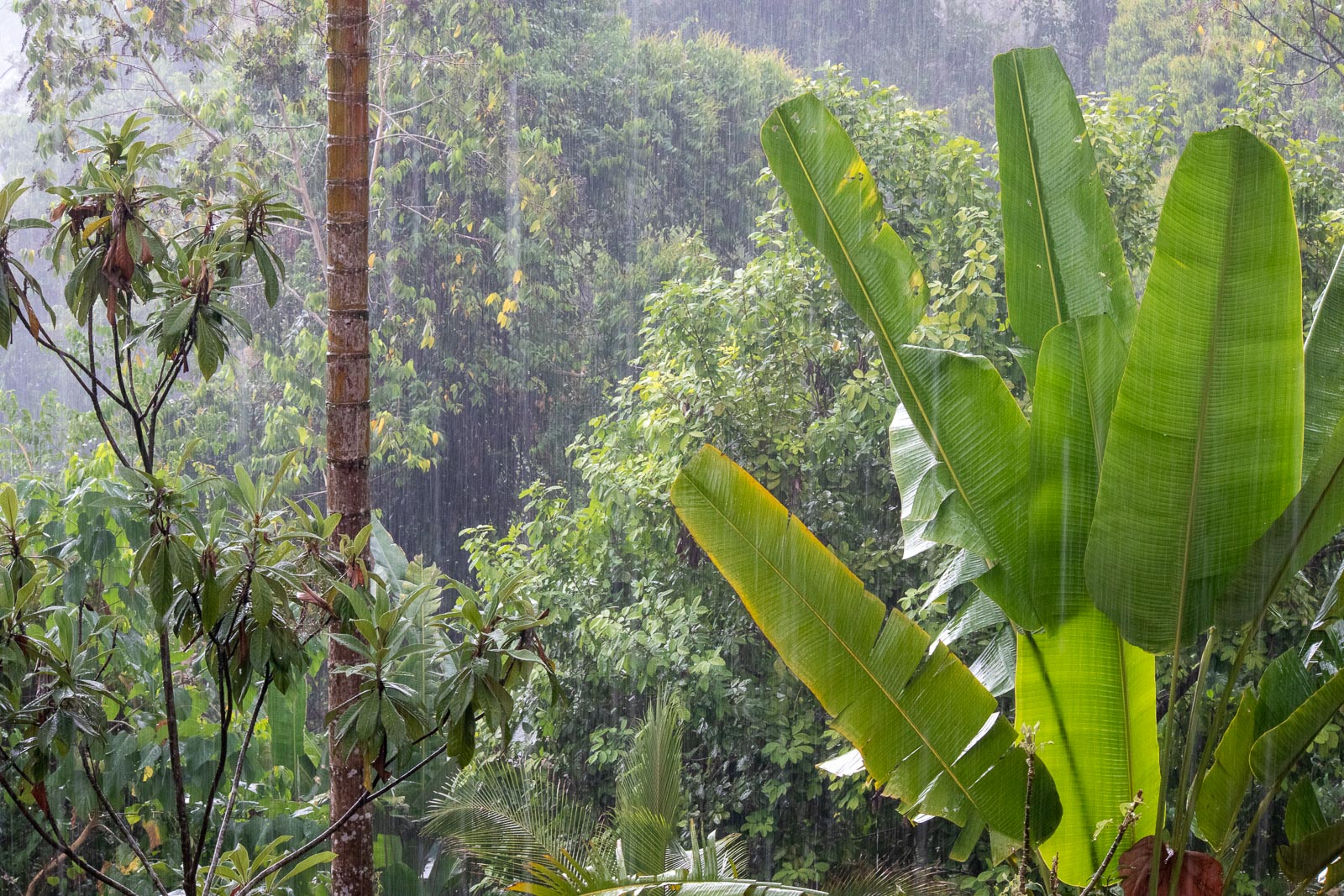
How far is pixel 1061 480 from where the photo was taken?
1391 millimetres

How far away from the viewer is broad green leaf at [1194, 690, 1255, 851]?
142 centimetres

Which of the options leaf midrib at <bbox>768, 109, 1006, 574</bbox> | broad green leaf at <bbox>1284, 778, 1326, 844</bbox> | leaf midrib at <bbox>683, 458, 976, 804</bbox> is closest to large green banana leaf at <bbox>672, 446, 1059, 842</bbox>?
leaf midrib at <bbox>683, 458, 976, 804</bbox>

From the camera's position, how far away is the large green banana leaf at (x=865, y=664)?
1.50m

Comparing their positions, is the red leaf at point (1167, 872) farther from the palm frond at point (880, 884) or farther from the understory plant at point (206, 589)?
the understory plant at point (206, 589)

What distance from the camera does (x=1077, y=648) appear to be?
5.09ft

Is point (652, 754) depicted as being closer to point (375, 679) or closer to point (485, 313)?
point (375, 679)

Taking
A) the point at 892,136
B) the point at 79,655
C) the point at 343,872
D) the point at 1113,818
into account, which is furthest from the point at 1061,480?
the point at 892,136

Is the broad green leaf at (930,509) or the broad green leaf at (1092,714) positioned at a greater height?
the broad green leaf at (930,509)

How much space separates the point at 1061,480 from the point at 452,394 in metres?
6.59

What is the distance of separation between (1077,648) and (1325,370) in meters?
0.55

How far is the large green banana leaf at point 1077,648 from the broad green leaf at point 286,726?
185 centimetres

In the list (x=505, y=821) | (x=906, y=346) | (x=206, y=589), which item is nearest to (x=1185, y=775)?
(x=906, y=346)

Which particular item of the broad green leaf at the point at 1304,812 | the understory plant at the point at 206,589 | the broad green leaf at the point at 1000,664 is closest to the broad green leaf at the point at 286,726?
the understory plant at the point at 206,589

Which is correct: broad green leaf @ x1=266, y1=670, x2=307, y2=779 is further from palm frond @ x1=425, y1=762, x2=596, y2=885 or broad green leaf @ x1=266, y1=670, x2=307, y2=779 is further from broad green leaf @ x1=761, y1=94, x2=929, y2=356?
broad green leaf @ x1=761, y1=94, x2=929, y2=356
